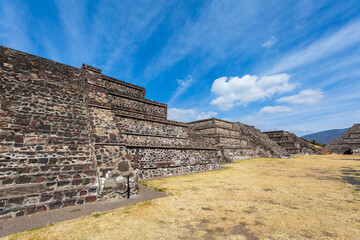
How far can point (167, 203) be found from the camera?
17.9 ft

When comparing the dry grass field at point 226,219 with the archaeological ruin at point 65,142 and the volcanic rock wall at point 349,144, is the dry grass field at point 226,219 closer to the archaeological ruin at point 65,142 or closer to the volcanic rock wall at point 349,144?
the archaeological ruin at point 65,142

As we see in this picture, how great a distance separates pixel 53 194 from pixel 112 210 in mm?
1947

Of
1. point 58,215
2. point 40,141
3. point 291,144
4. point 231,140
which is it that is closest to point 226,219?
point 58,215

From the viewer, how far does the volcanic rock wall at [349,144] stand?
31609 millimetres

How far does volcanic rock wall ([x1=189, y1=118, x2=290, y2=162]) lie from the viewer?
21781 millimetres

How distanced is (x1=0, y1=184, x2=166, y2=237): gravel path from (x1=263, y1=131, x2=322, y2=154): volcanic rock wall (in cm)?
3641

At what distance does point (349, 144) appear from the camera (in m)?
32.9

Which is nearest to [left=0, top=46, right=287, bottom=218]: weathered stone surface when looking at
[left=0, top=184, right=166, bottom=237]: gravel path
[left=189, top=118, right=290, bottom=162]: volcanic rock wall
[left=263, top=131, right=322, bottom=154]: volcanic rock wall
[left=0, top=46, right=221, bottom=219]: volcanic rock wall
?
[left=0, top=46, right=221, bottom=219]: volcanic rock wall

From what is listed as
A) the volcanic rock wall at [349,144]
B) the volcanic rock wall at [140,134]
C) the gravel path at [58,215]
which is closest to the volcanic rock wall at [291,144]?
the volcanic rock wall at [349,144]

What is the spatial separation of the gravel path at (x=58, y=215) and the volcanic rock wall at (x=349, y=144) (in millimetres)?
43913

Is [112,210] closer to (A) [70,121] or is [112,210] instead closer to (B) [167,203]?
(B) [167,203]

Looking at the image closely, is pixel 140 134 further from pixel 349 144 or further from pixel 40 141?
pixel 349 144

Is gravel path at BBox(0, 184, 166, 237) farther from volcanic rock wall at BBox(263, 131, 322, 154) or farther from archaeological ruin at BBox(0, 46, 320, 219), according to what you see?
volcanic rock wall at BBox(263, 131, 322, 154)

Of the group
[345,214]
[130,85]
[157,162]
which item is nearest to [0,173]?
[157,162]
